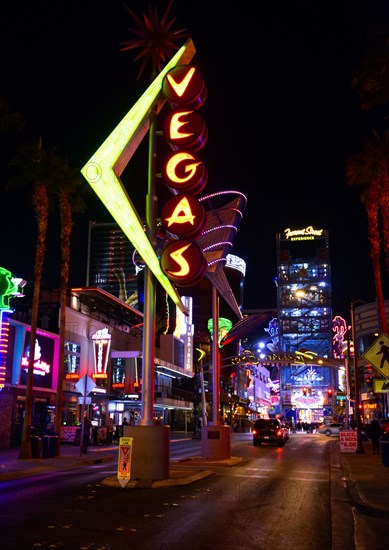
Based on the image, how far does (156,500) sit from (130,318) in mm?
45864

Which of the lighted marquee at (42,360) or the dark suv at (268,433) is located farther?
the dark suv at (268,433)

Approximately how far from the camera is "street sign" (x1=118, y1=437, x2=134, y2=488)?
44.5 feet

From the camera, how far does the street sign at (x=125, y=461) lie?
13555 millimetres

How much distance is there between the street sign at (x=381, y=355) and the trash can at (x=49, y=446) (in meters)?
15.8

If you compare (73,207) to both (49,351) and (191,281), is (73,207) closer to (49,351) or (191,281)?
(49,351)

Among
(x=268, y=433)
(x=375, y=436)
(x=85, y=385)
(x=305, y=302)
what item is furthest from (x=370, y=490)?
(x=305, y=302)

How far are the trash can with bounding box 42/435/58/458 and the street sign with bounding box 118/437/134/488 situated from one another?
12236 mm

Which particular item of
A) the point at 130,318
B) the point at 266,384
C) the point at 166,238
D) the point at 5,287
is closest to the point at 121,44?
the point at 166,238

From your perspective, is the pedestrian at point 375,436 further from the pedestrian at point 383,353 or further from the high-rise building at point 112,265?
the high-rise building at point 112,265

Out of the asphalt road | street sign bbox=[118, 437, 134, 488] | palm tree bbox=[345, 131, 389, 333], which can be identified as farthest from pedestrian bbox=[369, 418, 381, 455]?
street sign bbox=[118, 437, 134, 488]

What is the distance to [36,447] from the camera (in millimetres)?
24719

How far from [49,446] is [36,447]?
595 millimetres

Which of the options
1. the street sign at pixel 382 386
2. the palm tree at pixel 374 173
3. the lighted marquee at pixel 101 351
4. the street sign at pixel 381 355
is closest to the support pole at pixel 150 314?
the street sign at pixel 381 355

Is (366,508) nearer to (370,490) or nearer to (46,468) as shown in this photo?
(370,490)
